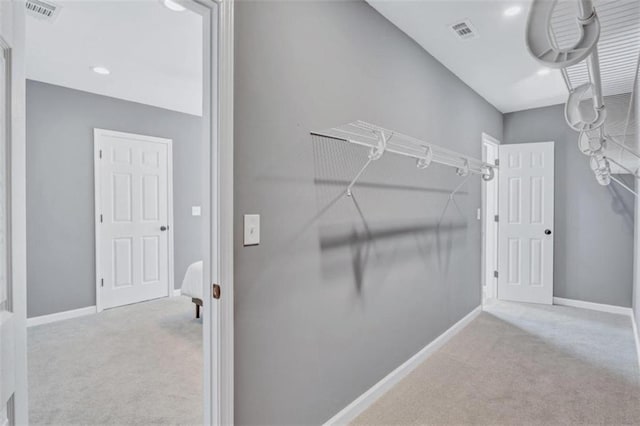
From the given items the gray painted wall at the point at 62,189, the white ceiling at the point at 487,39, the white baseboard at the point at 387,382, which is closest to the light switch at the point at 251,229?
the white baseboard at the point at 387,382

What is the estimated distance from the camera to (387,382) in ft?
7.88

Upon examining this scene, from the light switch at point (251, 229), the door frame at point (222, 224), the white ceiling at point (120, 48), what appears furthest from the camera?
the white ceiling at point (120, 48)

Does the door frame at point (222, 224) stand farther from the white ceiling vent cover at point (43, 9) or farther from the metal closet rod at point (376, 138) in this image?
the white ceiling vent cover at point (43, 9)

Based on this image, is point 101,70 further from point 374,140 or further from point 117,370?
point 374,140

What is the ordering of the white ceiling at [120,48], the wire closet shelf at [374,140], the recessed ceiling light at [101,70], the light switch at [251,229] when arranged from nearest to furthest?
1. the light switch at [251,229]
2. the wire closet shelf at [374,140]
3. the white ceiling at [120,48]
4. the recessed ceiling light at [101,70]

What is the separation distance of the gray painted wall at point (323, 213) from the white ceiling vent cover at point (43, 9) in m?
1.67

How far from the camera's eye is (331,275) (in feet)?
6.47

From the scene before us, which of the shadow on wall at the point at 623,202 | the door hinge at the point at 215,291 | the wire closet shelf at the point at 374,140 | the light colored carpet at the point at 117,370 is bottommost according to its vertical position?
the light colored carpet at the point at 117,370

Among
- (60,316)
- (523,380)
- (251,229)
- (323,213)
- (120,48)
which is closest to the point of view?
(251,229)

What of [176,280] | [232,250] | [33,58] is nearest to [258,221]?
[232,250]

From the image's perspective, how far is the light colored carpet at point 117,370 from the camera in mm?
2168

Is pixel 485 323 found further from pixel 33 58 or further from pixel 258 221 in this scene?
pixel 33 58

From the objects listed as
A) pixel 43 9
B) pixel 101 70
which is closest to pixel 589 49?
pixel 43 9

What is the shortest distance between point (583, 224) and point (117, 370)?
530cm
